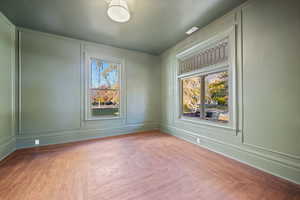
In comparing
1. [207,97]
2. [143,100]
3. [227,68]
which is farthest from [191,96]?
[143,100]

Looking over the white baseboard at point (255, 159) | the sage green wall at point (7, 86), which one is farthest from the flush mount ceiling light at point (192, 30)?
the sage green wall at point (7, 86)

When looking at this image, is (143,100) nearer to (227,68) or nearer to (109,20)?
(109,20)

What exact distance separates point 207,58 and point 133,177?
3.03 metres

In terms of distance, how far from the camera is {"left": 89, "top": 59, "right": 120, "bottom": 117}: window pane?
3959 millimetres

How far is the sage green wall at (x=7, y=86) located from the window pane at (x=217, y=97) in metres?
4.49

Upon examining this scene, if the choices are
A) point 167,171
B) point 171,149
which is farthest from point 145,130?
point 167,171

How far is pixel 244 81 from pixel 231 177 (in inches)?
65.4

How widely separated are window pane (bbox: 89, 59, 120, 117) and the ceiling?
2.66ft

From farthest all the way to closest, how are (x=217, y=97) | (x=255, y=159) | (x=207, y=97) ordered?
(x=207, y=97) < (x=217, y=97) < (x=255, y=159)

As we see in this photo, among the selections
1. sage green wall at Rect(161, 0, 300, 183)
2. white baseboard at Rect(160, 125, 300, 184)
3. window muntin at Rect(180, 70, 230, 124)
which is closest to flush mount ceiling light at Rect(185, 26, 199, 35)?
sage green wall at Rect(161, 0, 300, 183)

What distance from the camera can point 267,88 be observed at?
2.07 m

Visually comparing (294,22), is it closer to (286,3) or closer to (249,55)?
(286,3)

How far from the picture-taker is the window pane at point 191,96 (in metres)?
3.55

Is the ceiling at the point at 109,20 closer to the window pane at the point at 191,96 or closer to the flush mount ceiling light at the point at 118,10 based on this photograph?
the flush mount ceiling light at the point at 118,10
